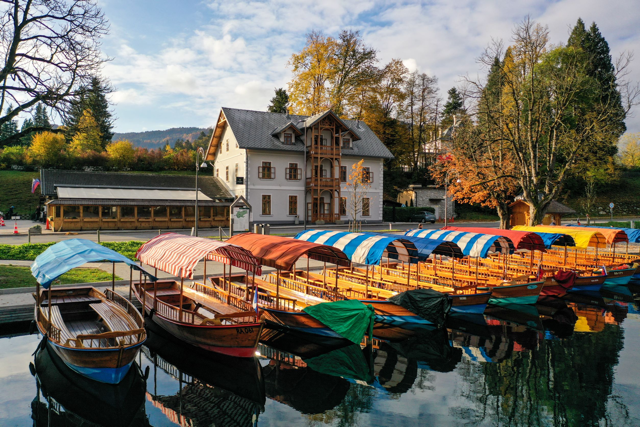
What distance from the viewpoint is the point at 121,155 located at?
216 ft

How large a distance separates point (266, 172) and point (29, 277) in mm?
27770

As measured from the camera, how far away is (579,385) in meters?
11.1

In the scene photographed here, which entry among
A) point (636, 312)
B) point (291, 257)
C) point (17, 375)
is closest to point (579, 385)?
point (291, 257)

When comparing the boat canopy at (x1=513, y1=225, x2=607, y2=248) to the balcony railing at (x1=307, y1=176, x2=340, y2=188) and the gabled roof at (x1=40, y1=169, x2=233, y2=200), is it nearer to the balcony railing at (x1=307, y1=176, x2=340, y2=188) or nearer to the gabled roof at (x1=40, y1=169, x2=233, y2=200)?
the balcony railing at (x1=307, y1=176, x2=340, y2=188)

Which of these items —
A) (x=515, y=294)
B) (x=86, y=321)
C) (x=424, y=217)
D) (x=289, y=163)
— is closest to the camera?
(x=86, y=321)

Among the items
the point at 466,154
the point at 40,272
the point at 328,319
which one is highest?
the point at 466,154

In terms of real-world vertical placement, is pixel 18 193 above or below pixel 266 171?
below

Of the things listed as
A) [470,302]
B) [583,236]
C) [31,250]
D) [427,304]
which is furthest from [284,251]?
[31,250]

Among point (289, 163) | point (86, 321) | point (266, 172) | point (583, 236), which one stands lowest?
point (86, 321)

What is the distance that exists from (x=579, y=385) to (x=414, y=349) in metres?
4.51

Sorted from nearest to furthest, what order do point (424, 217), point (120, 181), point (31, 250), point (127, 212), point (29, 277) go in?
point (29, 277), point (31, 250), point (127, 212), point (120, 181), point (424, 217)

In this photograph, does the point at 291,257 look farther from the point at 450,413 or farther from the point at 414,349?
the point at 450,413

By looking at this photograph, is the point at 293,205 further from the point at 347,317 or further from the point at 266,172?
the point at 347,317

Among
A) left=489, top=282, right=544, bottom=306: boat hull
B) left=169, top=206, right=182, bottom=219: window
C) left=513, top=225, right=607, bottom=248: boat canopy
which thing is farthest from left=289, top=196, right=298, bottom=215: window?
left=489, top=282, right=544, bottom=306: boat hull
